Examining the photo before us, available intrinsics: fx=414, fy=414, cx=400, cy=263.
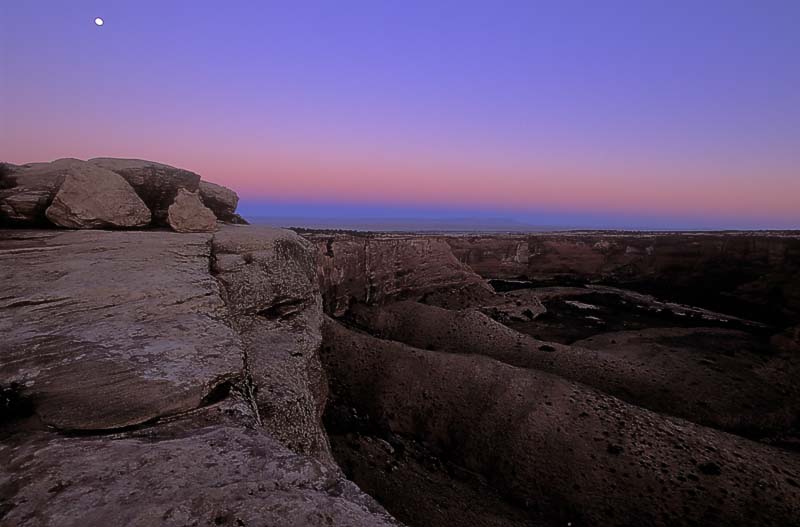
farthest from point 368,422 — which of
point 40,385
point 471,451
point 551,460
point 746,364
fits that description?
point 746,364

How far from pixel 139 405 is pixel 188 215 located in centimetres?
857

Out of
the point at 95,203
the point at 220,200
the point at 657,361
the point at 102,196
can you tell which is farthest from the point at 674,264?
the point at 95,203

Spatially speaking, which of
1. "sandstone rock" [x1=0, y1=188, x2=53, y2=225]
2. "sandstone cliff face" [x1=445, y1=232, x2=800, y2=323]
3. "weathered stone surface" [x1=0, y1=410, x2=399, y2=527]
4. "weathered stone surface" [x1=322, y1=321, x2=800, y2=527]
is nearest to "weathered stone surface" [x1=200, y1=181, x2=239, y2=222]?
"sandstone rock" [x1=0, y1=188, x2=53, y2=225]

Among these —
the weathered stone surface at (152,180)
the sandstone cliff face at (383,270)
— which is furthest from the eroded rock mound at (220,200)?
the sandstone cliff face at (383,270)

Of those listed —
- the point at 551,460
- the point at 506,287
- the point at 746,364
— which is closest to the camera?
the point at 551,460

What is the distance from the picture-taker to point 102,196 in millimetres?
10891

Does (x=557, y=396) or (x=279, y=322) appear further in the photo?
(x=557, y=396)

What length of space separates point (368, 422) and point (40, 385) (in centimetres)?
1089

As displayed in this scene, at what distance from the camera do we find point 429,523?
10266mm

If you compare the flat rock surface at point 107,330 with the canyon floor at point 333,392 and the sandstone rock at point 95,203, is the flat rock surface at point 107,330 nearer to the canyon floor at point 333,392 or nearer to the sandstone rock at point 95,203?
the canyon floor at point 333,392

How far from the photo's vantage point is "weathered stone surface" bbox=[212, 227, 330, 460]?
8.52 meters

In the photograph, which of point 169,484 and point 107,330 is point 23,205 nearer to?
point 107,330

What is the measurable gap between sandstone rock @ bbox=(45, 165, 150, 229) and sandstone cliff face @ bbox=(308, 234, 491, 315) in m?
10.3

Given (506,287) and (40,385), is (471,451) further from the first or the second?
(506,287)
